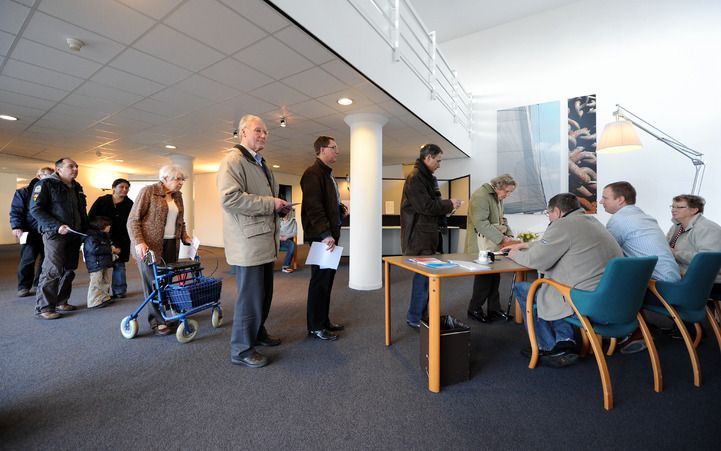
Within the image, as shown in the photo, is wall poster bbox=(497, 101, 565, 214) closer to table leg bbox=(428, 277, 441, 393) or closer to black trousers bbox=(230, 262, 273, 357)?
table leg bbox=(428, 277, 441, 393)

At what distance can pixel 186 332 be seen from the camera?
2.38 meters

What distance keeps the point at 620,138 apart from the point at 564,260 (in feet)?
10.5

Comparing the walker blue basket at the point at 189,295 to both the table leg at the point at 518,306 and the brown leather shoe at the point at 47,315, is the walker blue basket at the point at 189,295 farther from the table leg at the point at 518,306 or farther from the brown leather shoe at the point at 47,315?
the table leg at the point at 518,306

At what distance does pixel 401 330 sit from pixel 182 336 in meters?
1.80

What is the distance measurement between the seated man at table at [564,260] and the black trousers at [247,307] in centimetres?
173

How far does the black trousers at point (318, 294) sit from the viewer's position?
7.90 ft

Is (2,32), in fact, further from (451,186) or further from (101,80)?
(451,186)

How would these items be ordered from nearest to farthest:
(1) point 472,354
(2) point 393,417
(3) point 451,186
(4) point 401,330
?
(2) point 393,417 → (1) point 472,354 → (4) point 401,330 → (3) point 451,186

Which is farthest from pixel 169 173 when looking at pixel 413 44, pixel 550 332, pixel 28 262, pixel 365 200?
pixel 413 44

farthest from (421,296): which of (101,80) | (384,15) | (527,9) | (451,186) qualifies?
(527,9)

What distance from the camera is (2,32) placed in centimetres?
233

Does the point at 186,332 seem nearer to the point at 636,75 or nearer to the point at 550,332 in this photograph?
the point at 550,332

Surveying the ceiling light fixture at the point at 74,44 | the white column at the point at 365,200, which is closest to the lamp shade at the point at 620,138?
the white column at the point at 365,200

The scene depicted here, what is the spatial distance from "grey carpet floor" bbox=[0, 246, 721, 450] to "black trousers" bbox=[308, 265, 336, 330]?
0.19m
